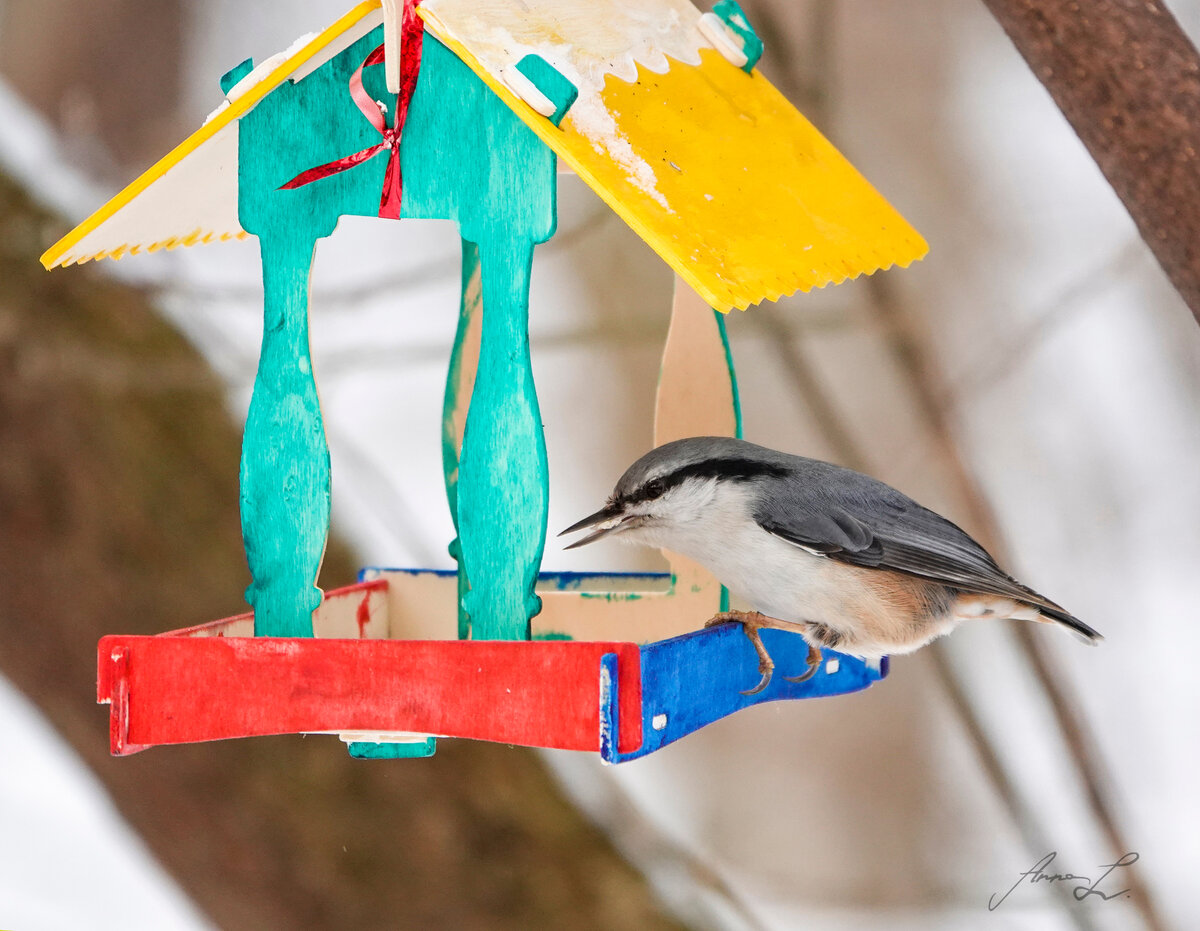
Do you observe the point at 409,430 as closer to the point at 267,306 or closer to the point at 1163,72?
the point at 267,306

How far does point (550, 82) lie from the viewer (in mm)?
1382

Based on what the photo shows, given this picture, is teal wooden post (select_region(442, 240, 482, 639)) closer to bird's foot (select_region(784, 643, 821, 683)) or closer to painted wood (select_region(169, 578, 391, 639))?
painted wood (select_region(169, 578, 391, 639))

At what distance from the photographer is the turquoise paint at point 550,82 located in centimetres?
138

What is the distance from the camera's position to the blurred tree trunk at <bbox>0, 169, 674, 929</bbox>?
2451 millimetres

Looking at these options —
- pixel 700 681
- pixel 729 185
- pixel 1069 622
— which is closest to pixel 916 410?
pixel 1069 622

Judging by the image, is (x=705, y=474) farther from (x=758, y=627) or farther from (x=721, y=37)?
(x=721, y=37)

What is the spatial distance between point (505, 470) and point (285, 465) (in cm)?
31

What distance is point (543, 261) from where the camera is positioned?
318 centimetres

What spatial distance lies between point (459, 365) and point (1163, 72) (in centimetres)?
110

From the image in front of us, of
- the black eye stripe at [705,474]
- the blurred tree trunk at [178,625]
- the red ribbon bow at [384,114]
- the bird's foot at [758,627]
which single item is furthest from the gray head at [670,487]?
the blurred tree trunk at [178,625]

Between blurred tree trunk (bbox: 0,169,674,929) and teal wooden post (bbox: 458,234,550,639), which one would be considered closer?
teal wooden post (bbox: 458,234,550,639)

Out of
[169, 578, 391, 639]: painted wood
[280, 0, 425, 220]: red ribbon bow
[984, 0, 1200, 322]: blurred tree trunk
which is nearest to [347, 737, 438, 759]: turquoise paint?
[169, 578, 391, 639]: painted wood

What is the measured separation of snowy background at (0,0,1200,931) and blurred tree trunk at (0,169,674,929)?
7.2 inches
